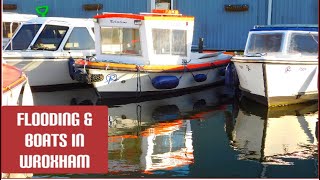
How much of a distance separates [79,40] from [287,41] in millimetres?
6314

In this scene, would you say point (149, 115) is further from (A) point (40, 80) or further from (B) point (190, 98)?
(A) point (40, 80)

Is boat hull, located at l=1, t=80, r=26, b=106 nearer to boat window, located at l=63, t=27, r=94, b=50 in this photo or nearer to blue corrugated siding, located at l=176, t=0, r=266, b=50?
boat window, located at l=63, t=27, r=94, b=50

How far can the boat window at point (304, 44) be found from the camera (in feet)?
39.4

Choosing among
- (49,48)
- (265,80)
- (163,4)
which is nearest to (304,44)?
(265,80)

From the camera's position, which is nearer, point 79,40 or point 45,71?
point 45,71

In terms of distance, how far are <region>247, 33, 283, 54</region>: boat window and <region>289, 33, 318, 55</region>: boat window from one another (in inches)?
12.7

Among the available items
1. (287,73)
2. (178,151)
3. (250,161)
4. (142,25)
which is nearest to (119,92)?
A: (142,25)

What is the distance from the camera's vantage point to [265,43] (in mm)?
12586

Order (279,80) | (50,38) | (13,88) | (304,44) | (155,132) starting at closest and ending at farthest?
(13,88) → (155,132) → (279,80) → (304,44) → (50,38)

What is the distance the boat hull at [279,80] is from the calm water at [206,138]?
0.92ft

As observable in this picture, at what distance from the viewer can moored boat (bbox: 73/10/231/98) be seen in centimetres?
1240

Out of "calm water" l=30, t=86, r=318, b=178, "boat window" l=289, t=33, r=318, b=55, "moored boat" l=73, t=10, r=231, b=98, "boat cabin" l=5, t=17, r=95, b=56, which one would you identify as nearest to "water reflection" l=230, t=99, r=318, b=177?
"calm water" l=30, t=86, r=318, b=178

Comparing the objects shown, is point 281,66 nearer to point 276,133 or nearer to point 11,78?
point 276,133

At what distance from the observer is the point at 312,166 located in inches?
271
